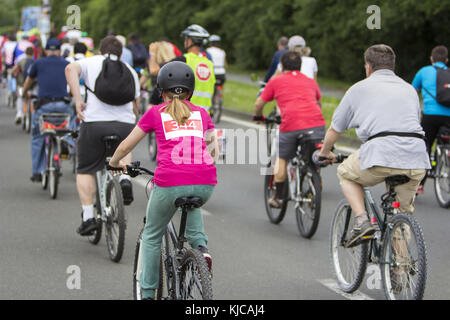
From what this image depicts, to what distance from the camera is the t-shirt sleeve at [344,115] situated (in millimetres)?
6199

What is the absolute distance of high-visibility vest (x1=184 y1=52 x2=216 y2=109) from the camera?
9.70 meters

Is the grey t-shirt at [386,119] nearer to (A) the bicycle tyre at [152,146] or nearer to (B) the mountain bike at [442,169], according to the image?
(B) the mountain bike at [442,169]

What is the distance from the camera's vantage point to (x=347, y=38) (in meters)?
28.1

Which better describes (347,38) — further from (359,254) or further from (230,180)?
(359,254)

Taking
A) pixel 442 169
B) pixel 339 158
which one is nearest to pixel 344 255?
pixel 339 158

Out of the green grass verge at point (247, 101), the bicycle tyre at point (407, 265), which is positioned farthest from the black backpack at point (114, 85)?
the green grass verge at point (247, 101)

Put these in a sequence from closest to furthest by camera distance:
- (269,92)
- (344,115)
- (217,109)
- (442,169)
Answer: (344,115), (269,92), (442,169), (217,109)

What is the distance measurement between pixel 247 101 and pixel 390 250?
17.8 meters

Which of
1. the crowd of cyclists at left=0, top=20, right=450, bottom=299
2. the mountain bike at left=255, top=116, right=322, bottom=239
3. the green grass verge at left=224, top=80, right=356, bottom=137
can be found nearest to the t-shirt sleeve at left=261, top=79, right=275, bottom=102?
the crowd of cyclists at left=0, top=20, right=450, bottom=299

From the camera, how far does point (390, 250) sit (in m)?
5.97

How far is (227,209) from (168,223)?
4.79 m

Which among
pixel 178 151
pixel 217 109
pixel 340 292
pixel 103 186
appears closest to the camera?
pixel 178 151

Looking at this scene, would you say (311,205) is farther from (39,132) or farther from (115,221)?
(39,132)

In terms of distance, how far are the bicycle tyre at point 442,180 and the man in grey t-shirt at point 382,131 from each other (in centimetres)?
410
